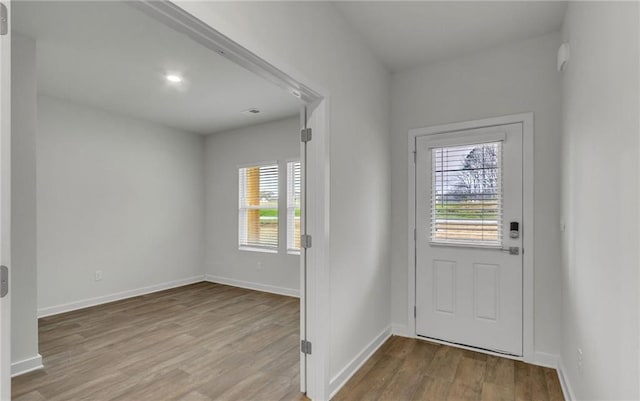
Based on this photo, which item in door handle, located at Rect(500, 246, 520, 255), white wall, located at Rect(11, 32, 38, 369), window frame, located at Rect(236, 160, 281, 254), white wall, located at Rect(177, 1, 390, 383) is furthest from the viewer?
window frame, located at Rect(236, 160, 281, 254)

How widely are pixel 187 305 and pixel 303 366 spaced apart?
110 inches

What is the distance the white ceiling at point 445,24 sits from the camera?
7.73 feet

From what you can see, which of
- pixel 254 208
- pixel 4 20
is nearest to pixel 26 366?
pixel 4 20

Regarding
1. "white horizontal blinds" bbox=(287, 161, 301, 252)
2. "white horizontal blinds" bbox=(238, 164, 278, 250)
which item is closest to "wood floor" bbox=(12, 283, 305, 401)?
"white horizontal blinds" bbox=(287, 161, 301, 252)

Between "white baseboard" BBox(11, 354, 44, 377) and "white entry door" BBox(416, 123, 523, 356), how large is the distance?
11.3ft

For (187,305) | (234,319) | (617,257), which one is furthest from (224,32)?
(187,305)

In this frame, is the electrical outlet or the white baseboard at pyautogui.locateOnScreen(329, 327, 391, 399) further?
the white baseboard at pyautogui.locateOnScreen(329, 327, 391, 399)

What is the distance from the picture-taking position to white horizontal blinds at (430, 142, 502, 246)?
2930 millimetres

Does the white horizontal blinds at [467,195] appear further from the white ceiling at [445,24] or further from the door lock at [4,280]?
the door lock at [4,280]

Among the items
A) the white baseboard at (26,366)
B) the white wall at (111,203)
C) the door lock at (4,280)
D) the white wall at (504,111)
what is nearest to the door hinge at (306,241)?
the white wall at (504,111)

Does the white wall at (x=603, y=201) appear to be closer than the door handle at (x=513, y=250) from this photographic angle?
Yes

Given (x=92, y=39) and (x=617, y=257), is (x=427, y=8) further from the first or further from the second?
(x=92, y=39)

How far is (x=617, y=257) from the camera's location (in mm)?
1282

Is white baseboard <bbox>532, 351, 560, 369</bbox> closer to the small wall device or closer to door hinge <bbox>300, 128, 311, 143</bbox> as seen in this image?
the small wall device
